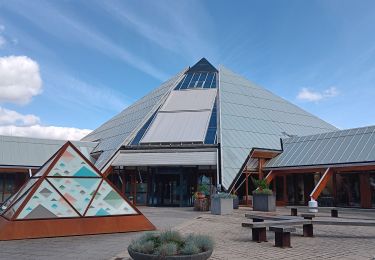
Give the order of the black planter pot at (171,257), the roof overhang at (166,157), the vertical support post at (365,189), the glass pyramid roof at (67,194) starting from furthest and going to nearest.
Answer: the roof overhang at (166,157)
the vertical support post at (365,189)
the glass pyramid roof at (67,194)
the black planter pot at (171,257)

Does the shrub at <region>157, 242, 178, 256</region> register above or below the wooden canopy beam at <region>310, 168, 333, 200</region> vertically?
below

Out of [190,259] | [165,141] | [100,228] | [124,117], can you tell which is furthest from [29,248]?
[124,117]

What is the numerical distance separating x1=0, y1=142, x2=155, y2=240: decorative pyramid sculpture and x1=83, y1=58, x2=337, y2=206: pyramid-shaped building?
1084 centimetres

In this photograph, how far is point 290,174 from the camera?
26672 millimetres

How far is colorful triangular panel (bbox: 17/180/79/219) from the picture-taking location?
11219mm

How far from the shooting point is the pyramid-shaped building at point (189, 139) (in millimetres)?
25500

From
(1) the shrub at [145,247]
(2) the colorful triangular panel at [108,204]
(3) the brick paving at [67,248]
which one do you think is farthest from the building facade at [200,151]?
(1) the shrub at [145,247]

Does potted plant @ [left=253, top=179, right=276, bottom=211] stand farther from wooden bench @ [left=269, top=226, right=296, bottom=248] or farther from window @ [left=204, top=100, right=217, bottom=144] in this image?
wooden bench @ [left=269, top=226, right=296, bottom=248]

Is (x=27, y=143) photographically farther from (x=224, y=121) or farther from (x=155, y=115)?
(x=224, y=121)

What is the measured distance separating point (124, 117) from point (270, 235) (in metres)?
25.9

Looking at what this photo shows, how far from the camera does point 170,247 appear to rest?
→ 6.55 metres

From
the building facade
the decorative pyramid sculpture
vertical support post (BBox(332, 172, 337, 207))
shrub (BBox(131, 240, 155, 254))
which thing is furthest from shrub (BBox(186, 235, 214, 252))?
vertical support post (BBox(332, 172, 337, 207))

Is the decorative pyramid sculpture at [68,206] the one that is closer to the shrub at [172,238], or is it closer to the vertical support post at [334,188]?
the shrub at [172,238]

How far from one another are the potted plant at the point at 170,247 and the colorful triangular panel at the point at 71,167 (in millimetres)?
6071
